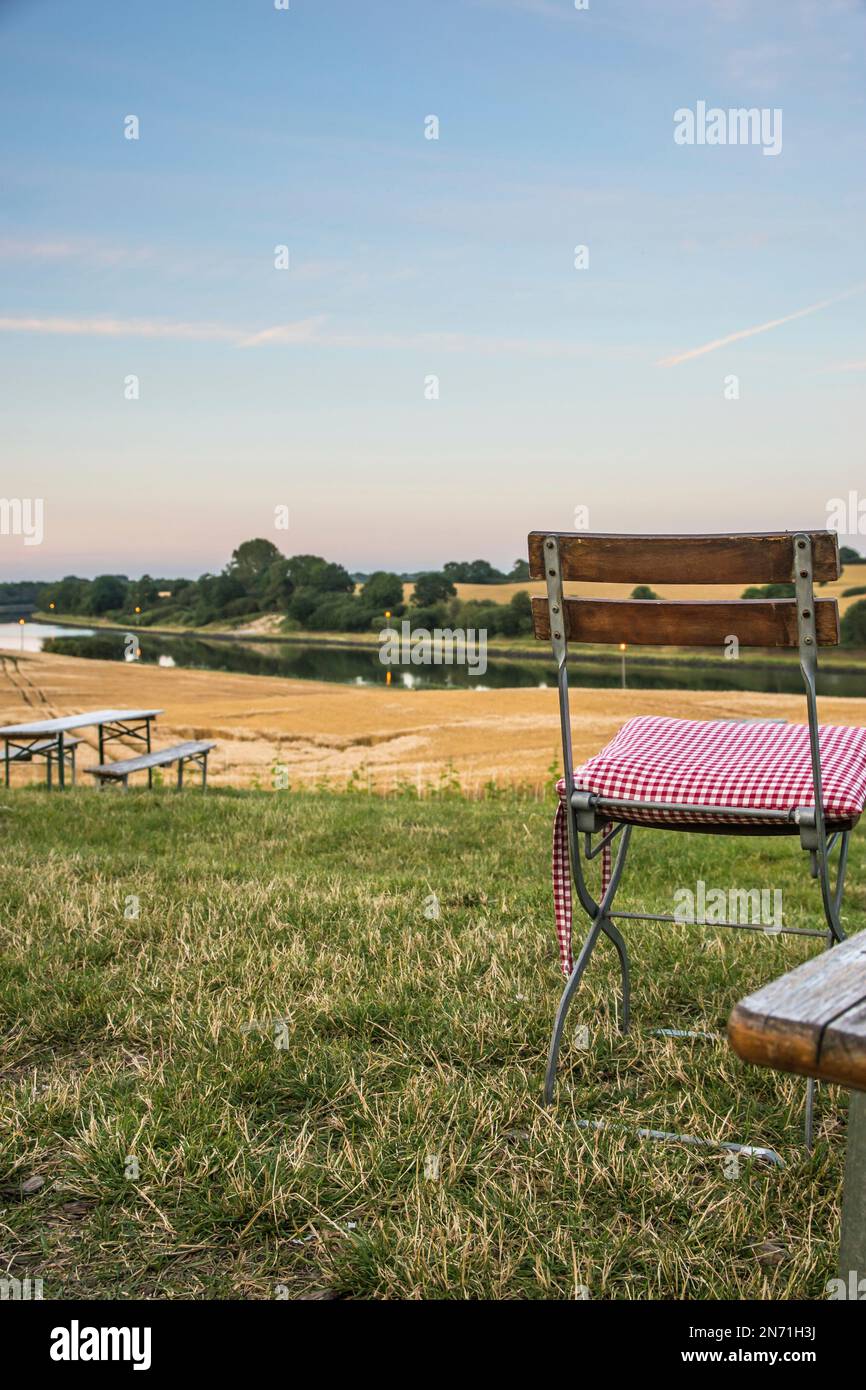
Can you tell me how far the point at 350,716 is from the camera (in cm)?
2370

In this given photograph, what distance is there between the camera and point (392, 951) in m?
3.69

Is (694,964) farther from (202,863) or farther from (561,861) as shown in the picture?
(202,863)

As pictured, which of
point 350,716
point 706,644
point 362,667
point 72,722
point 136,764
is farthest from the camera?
point 362,667

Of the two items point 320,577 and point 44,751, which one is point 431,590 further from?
point 44,751

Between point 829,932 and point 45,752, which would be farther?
point 45,752

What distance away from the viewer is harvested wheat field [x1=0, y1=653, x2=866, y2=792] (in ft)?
41.3

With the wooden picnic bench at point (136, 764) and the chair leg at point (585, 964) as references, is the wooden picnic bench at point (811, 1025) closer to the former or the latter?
the chair leg at point (585, 964)

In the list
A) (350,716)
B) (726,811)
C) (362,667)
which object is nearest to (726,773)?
(726,811)

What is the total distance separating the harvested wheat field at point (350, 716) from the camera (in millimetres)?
12594

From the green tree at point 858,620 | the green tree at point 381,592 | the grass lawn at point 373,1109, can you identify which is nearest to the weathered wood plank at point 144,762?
the grass lawn at point 373,1109

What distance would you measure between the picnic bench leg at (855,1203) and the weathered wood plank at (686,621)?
97cm

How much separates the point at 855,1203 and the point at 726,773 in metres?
1.03

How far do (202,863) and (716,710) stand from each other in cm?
1653

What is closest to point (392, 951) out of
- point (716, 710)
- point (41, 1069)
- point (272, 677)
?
point (41, 1069)
